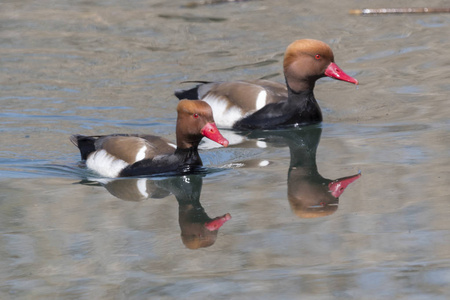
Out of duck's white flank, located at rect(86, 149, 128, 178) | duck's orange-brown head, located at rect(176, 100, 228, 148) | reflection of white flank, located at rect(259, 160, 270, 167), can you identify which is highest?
duck's orange-brown head, located at rect(176, 100, 228, 148)

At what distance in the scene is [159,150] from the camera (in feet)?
26.8

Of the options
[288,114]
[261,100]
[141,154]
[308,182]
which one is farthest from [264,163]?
[261,100]

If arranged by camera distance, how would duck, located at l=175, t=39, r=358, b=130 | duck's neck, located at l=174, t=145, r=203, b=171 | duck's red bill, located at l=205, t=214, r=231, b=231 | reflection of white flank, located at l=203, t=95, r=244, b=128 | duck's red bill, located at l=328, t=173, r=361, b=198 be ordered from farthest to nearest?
reflection of white flank, located at l=203, t=95, r=244, b=128 → duck, located at l=175, t=39, r=358, b=130 → duck's neck, located at l=174, t=145, r=203, b=171 → duck's red bill, located at l=328, t=173, r=361, b=198 → duck's red bill, located at l=205, t=214, r=231, b=231

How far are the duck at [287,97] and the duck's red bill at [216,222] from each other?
3.65 meters

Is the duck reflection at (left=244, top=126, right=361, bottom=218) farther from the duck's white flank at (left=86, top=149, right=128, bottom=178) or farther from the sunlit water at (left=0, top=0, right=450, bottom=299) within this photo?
the duck's white flank at (left=86, top=149, right=128, bottom=178)

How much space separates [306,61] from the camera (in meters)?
10.1

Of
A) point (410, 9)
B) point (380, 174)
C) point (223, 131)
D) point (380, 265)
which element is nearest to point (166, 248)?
point (380, 265)

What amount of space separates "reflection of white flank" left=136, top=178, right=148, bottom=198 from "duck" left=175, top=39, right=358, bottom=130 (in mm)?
2612

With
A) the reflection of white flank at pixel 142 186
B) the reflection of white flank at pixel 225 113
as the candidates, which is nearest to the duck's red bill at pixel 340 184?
the reflection of white flank at pixel 142 186

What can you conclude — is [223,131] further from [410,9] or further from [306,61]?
[410,9]

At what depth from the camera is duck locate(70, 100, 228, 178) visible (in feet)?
25.2

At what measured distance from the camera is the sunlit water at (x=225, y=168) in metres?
5.51

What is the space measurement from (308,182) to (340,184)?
0.36 metres

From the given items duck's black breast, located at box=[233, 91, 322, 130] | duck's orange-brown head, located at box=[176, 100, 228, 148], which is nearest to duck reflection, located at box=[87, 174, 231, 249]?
duck's orange-brown head, located at box=[176, 100, 228, 148]
